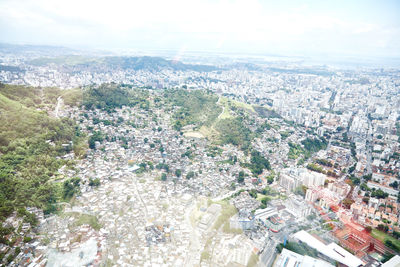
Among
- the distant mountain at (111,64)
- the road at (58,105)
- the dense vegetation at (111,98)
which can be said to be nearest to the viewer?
the road at (58,105)

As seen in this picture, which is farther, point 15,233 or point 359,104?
point 359,104

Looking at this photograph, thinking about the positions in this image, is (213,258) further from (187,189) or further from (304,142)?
(304,142)

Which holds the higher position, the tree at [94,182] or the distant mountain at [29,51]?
the distant mountain at [29,51]

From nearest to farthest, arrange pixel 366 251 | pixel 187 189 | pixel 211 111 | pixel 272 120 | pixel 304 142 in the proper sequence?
pixel 366 251
pixel 187 189
pixel 304 142
pixel 211 111
pixel 272 120

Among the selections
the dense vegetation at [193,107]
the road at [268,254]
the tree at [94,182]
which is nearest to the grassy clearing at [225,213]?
the road at [268,254]

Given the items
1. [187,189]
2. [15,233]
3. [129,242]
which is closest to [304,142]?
[187,189]

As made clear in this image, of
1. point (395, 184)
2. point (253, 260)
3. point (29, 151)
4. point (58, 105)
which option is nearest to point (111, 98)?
point (58, 105)

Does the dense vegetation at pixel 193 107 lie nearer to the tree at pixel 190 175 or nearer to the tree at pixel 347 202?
the tree at pixel 190 175

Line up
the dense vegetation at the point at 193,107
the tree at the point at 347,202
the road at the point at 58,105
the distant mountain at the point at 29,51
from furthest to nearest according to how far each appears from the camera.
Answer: the distant mountain at the point at 29,51
the dense vegetation at the point at 193,107
the road at the point at 58,105
the tree at the point at 347,202
